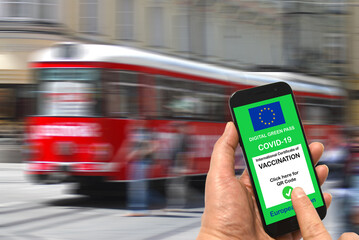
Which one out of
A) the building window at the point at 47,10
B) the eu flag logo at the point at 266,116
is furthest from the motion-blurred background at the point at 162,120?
the building window at the point at 47,10

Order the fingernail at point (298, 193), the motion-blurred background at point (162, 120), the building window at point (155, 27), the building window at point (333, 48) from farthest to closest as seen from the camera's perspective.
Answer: the building window at point (155, 27), the building window at point (333, 48), the motion-blurred background at point (162, 120), the fingernail at point (298, 193)

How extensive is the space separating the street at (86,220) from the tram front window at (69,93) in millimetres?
1798

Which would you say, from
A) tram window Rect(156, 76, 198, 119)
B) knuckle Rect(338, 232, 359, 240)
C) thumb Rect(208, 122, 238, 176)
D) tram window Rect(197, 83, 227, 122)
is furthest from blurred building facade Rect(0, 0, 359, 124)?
knuckle Rect(338, 232, 359, 240)

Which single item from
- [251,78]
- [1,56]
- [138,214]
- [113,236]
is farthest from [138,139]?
[1,56]

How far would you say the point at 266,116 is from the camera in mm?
2568

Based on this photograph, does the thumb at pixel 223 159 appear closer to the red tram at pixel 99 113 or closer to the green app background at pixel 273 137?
the green app background at pixel 273 137

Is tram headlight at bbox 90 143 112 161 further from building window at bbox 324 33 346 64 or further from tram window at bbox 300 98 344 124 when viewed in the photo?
building window at bbox 324 33 346 64

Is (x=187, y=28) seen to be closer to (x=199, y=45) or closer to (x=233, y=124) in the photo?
(x=199, y=45)

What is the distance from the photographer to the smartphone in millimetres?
2445

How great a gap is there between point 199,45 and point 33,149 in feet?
69.6

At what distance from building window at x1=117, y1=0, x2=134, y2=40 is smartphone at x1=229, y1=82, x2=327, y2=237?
31.1 metres

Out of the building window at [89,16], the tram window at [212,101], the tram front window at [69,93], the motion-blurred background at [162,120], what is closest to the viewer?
the motion-blurred background at [162,120]

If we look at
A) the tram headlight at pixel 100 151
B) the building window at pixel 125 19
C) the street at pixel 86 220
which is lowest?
the street at pixel 86 220

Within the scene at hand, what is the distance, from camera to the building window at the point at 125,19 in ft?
109
